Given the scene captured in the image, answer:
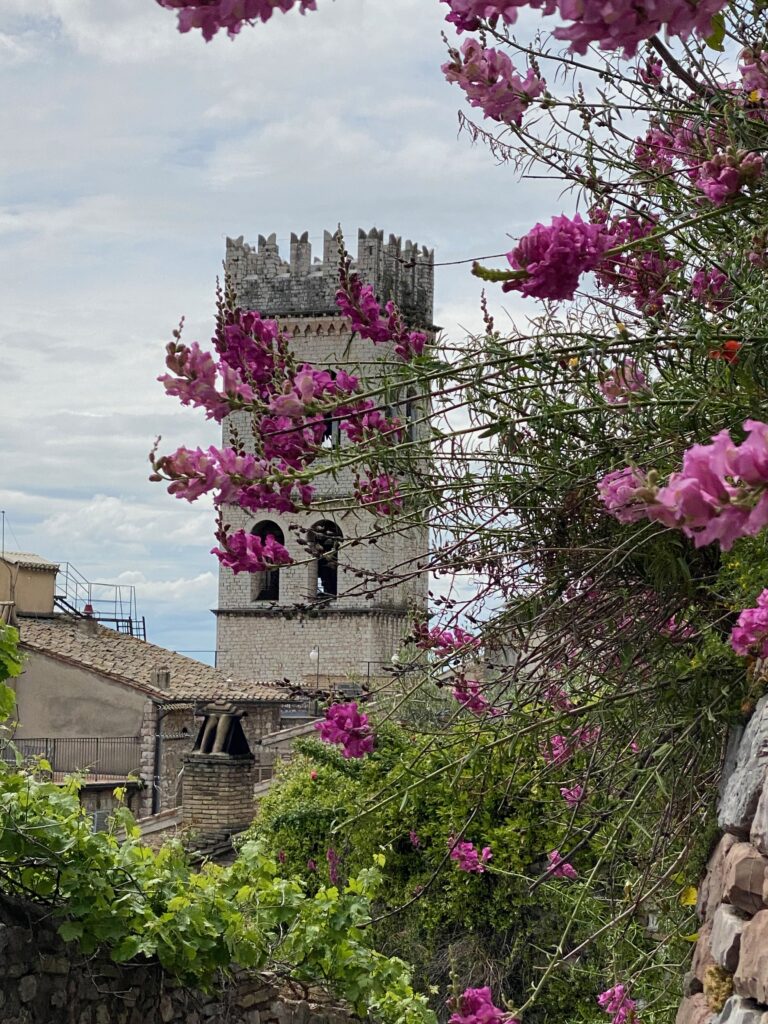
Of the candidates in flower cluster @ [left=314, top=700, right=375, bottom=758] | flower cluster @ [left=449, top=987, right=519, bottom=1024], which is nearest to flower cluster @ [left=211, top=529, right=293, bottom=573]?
flower cluster @ [left=314, top=700, right=375, bottom=758]

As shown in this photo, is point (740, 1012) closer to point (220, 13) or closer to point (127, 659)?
point (220, 13)

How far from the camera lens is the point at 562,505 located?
160 inches

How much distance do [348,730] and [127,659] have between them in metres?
27.1

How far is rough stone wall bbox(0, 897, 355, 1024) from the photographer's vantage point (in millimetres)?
5457

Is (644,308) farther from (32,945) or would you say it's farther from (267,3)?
(32,945)

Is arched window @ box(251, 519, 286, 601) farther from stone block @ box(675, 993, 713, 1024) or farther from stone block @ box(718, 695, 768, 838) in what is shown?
stone block @ box(718, 695, 768, 838)

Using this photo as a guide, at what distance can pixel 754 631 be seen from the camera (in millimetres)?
3375

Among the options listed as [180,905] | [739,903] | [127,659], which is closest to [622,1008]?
[739,903]

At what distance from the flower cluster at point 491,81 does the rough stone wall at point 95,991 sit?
3776 mm

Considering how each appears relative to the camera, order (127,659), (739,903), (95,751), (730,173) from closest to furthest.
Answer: (730,173), (739,903), (95,751), (127,659)

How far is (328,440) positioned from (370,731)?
44.3 inches

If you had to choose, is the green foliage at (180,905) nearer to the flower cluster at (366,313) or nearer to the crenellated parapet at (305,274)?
the flower cluster at (366,313)

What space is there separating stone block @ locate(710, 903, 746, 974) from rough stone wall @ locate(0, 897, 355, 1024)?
3.08 m

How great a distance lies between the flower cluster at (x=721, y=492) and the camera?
154 cm
